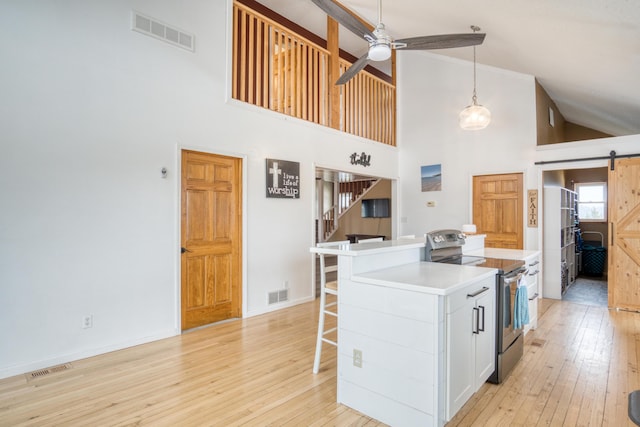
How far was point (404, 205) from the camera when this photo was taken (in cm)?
712

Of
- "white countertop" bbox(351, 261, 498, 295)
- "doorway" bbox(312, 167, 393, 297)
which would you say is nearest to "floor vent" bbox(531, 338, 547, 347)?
"white countertop" bbox(351, 261, 498, 295)

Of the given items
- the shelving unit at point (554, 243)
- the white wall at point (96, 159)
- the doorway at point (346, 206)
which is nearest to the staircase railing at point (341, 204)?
the doorway at point (346, 206)

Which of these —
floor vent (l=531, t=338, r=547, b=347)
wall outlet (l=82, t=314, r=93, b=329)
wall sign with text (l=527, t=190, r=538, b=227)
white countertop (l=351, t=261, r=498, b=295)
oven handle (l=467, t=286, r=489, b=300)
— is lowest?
floor vent (l=531, t=338, r=547, b=347)

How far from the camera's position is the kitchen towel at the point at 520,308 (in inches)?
110

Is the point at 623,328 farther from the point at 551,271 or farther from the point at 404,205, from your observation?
the point at 404,205

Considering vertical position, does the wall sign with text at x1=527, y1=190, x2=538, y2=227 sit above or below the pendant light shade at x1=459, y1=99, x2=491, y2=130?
below

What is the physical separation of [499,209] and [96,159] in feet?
19.3

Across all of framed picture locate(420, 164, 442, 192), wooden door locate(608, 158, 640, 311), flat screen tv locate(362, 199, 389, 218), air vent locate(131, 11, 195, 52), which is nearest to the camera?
air vent locate(131, 11, 195, 52)

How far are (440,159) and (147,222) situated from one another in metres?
5.22

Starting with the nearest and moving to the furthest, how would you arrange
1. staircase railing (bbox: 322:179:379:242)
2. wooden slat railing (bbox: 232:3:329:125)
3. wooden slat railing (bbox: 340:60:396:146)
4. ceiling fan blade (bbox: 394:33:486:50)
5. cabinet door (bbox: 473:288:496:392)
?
cabinet door (bbox: 473:288:496:392), ceiling fan blade (bbox: 394:33:486:50), wooden slat railing (bbox: 232:3:329:125), wooden slat railing (bbox: 340:60:396:146), staircase railing (bbox: 322:179:379:242)

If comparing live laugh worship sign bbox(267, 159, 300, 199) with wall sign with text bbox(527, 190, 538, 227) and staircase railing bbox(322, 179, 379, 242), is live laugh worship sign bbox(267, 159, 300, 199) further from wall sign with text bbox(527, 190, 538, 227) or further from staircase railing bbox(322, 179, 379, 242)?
staircase railing bbox(322, 179, 379, 242)

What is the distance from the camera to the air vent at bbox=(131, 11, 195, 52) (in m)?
3.43

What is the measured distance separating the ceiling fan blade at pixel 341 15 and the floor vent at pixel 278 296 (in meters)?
3.30

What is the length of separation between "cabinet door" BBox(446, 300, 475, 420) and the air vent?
3769mm
